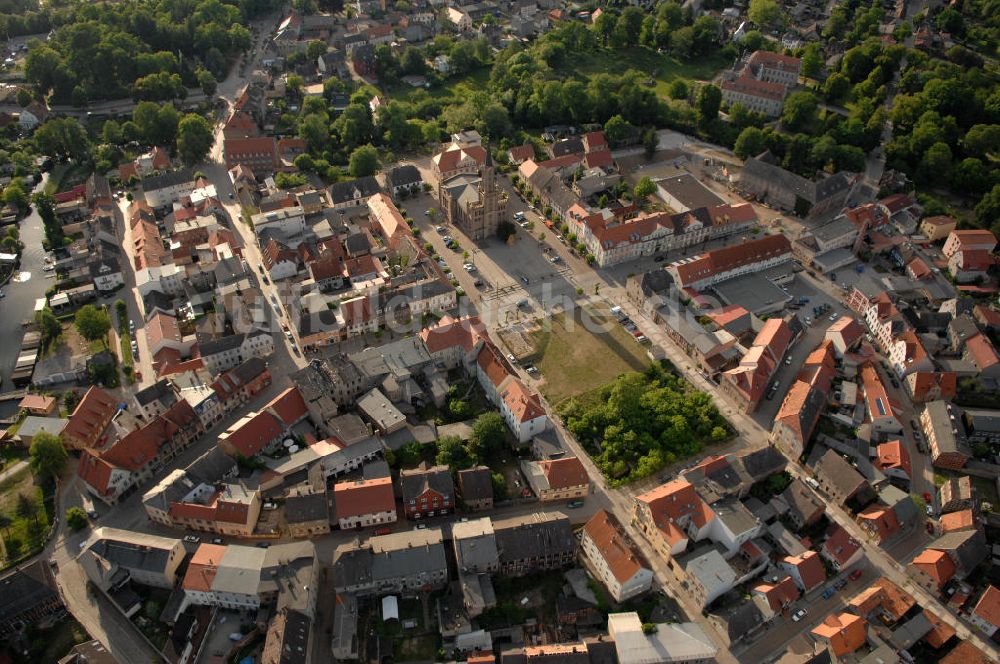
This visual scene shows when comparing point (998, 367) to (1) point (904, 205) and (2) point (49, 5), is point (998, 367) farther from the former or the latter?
(2) point (49, 5)

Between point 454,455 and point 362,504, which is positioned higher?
point 362,504

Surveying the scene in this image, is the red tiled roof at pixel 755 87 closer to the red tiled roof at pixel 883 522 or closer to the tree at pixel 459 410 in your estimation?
the red tiled roof at pixel 883 522

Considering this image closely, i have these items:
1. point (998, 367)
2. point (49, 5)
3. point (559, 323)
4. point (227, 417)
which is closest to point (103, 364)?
point (227, 417)

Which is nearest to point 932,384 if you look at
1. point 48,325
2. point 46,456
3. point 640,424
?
point 640,424

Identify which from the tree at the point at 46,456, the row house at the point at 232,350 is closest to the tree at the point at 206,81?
the row house at the point at 232,350

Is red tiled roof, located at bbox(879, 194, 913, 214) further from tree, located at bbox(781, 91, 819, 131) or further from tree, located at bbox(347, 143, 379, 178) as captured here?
tree, located at bbox(347, 143, 379, 178)

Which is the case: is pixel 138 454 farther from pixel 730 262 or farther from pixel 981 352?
pixel 981 352
